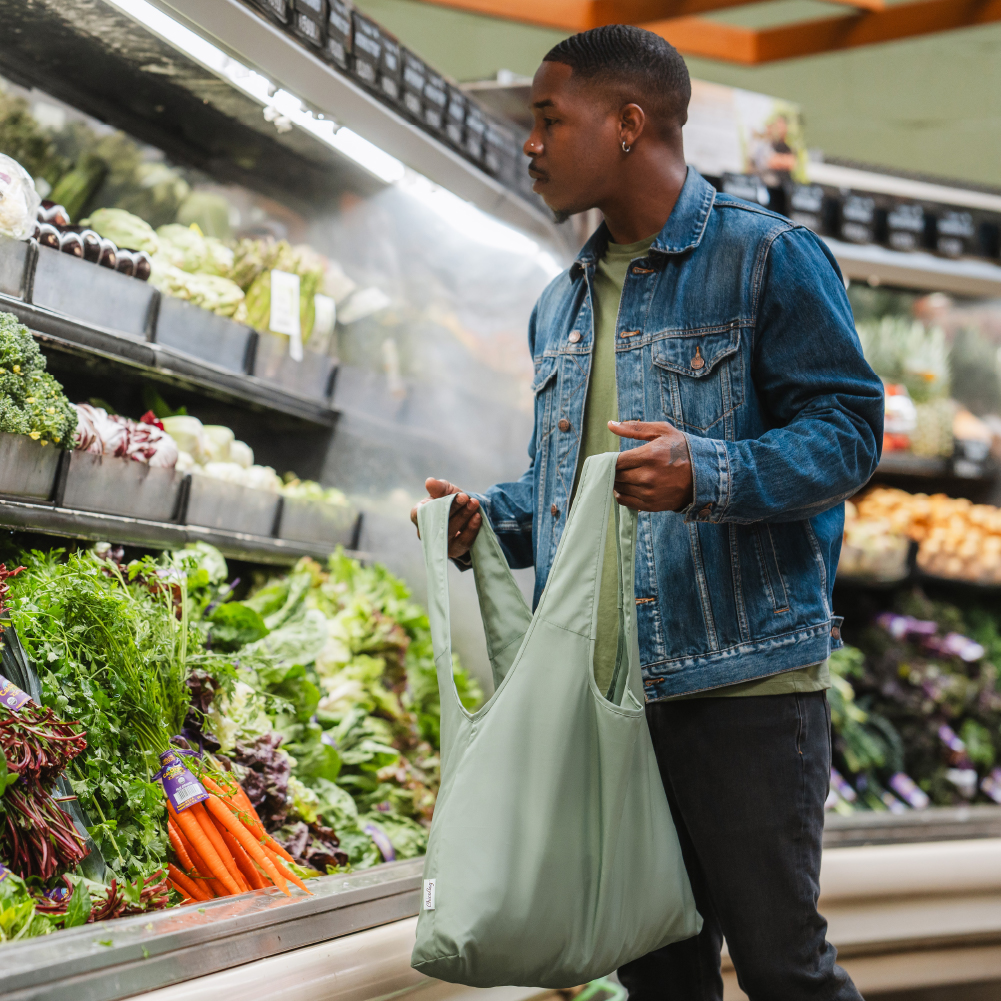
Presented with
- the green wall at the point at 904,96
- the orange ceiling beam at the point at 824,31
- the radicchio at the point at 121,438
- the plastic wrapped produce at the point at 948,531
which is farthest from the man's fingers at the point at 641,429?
the green wall at the point at 904,96

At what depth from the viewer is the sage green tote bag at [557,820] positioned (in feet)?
4.33

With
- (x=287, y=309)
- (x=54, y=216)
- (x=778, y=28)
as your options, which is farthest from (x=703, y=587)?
(x=778, y=28)

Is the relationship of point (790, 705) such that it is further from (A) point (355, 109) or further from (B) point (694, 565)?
(A) point (355, 109)

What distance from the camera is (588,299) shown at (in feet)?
5.78

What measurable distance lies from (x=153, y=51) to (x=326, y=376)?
1.13 meters

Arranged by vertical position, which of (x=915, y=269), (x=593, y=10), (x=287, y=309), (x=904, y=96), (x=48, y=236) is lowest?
(x=48, y=236)

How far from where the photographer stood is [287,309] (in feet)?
10.1

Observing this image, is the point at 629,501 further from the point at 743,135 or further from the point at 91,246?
the point at 743,135

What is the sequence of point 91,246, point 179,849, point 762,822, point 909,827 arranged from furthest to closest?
point 909,827 < point 91,246 < point 179,849 < point 762,822

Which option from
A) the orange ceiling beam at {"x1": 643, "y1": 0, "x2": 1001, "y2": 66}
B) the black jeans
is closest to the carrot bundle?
the black jeans

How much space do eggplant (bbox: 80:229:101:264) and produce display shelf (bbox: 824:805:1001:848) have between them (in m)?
2.53

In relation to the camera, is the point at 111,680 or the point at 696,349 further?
the point at 111,680

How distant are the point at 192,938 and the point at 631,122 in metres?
1.46

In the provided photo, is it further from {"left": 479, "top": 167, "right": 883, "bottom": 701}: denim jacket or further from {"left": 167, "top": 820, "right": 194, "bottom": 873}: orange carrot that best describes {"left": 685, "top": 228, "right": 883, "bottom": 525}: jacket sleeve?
{"left": 167, "top": 820, "right": 194, "bottom": 873}: orange carrot
